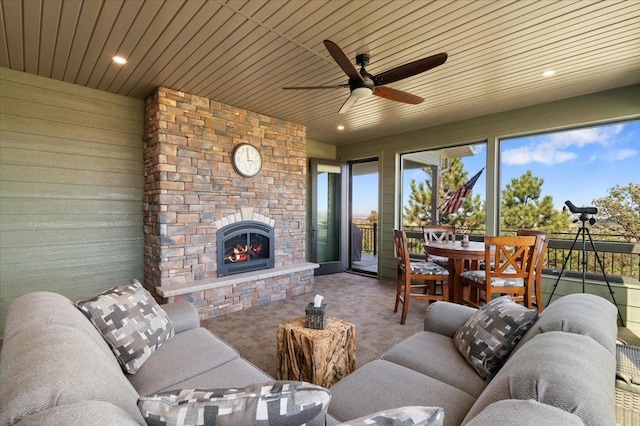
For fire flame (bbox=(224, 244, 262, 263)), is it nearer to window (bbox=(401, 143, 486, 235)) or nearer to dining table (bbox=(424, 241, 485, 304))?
dining table (bbox=(424, 241, 485, 304))

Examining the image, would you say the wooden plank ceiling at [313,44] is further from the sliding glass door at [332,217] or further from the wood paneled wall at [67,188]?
the sliding glass door at [332,217]

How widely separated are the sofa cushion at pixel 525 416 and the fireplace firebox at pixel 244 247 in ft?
12.0

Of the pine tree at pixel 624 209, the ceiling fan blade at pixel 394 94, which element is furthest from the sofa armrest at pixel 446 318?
the pine tree at pixel 624 209

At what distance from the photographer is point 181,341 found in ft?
6.28

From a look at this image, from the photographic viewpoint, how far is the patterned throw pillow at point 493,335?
1467mm

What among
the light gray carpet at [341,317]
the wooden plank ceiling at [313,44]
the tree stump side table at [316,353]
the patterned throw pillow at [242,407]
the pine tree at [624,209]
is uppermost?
the wooden plank ceiling at [313,44]

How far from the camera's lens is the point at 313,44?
2.55m

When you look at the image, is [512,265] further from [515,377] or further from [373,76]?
[515,377]

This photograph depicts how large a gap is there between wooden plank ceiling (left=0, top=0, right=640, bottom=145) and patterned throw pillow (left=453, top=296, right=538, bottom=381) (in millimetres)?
2072

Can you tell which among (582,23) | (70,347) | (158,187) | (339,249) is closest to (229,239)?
(158,187)

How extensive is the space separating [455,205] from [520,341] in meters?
4.43

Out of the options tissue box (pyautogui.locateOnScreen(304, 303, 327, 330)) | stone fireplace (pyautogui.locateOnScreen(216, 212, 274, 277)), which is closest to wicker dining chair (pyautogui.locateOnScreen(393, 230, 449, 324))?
tissue box (pyautogui.locateOnScreen(304, 303, 327, 330))

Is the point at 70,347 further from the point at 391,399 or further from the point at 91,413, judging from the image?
the point at 391,399

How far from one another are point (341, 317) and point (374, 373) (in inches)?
84.0
